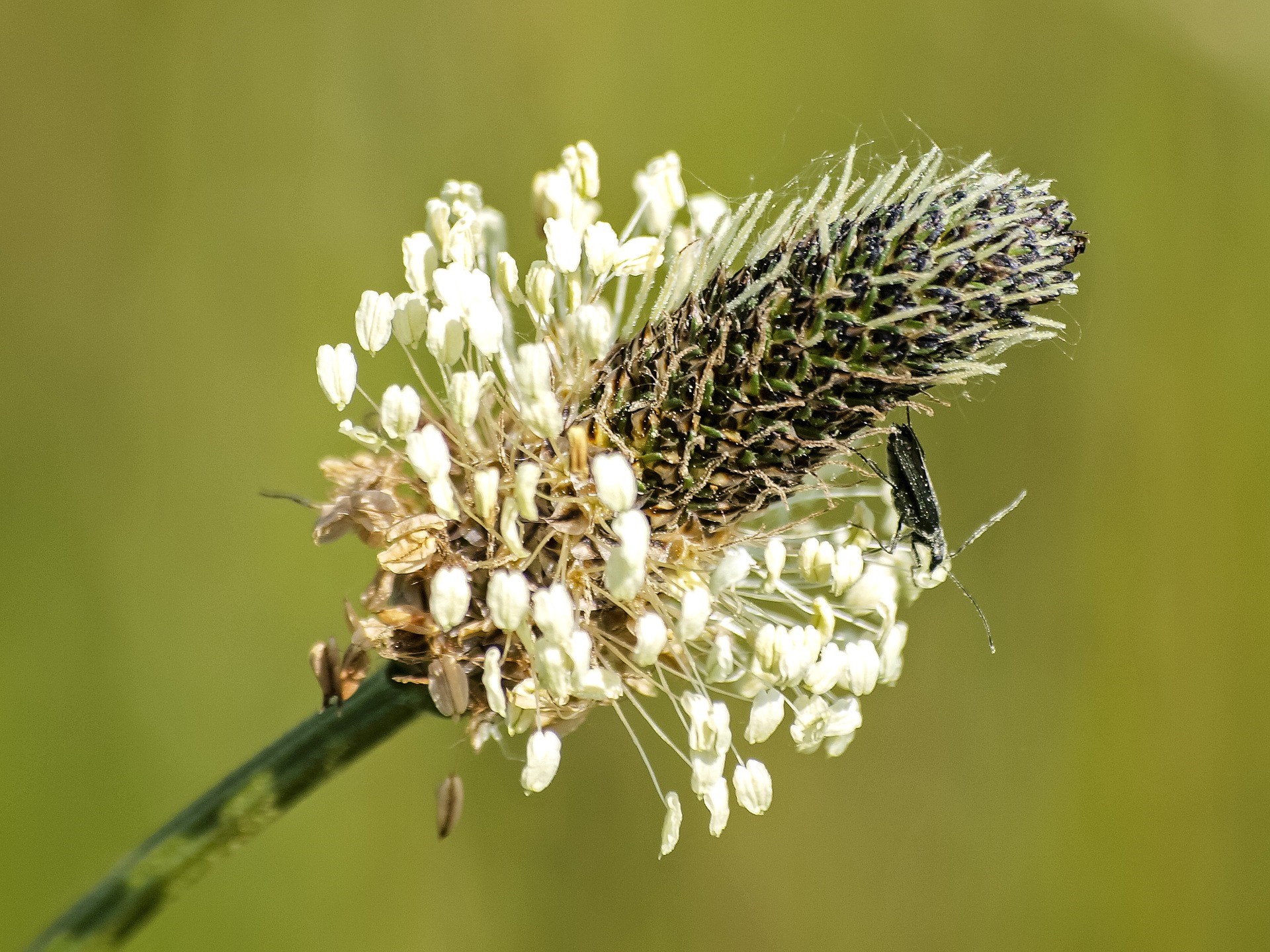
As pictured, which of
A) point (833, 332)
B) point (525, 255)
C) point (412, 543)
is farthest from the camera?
point (525, 255)

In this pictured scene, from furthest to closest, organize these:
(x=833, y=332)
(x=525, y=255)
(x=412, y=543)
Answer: (x=525, y=255), (x=412, y=543), (x=833, y=332)

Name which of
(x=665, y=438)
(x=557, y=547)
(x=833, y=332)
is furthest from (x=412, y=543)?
(x=833, y=332)

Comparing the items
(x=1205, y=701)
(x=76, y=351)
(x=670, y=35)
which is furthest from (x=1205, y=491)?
(x=76, y=351)

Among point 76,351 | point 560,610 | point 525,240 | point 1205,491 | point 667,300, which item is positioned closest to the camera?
point 560,610

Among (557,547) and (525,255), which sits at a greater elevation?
(525,255)

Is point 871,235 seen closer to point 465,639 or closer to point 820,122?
point 465,639

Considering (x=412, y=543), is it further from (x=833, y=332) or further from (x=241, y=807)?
(x=833, y=332)

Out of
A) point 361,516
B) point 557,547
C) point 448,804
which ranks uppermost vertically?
point 557,547
